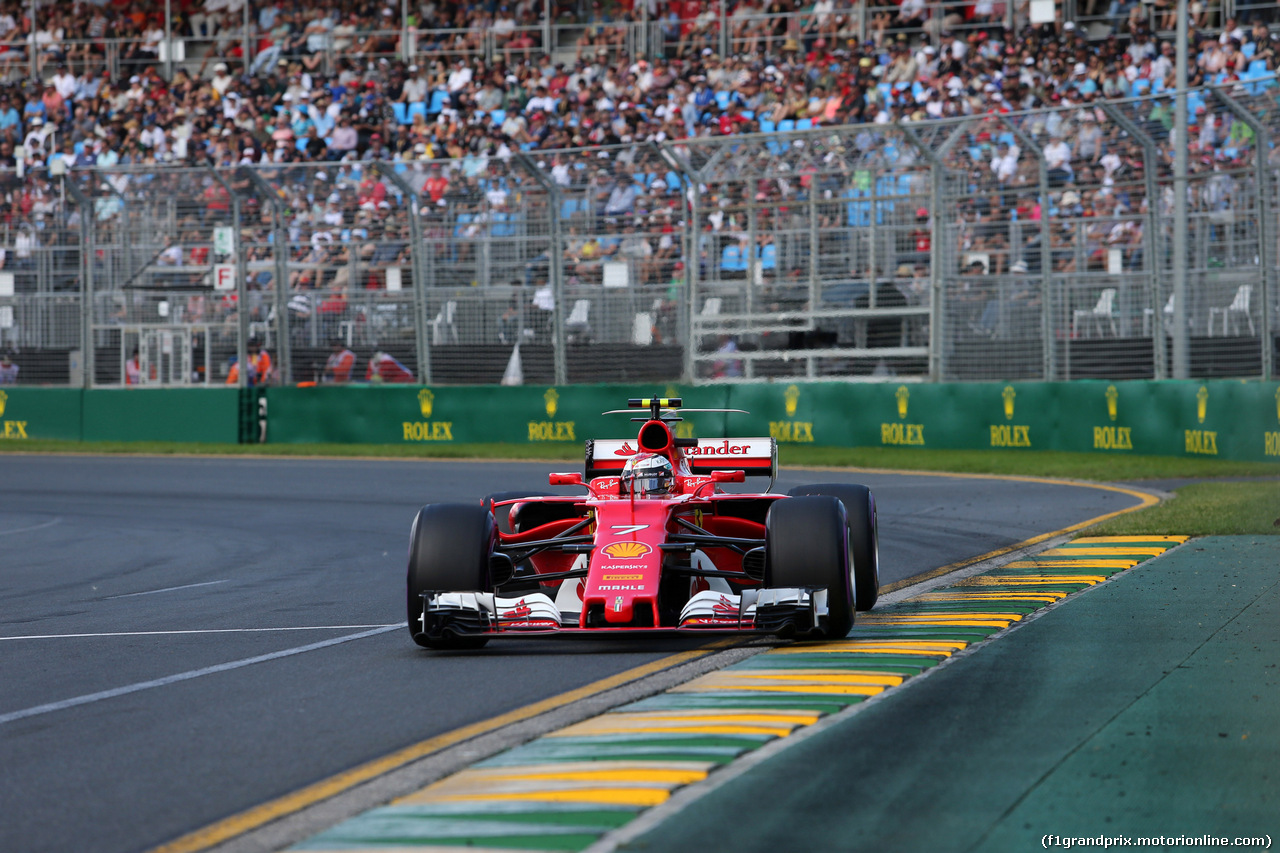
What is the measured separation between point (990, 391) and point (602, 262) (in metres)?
5.56

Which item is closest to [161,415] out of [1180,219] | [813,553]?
[1180,219]

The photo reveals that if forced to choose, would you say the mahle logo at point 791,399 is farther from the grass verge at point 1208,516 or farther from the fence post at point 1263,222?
the grass verge at point 1208,516

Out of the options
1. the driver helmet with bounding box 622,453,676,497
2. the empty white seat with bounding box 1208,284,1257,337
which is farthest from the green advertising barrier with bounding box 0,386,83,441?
the driver helmet with bounding box 622,453,676,497

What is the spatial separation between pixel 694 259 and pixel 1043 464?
5692mm

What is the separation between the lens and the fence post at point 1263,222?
1756cm

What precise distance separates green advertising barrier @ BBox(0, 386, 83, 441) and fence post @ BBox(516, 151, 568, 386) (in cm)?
902

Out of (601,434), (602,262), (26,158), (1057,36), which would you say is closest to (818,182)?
(602,262)

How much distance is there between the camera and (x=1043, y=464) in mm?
19203

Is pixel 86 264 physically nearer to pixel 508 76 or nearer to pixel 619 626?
pixel 508 76

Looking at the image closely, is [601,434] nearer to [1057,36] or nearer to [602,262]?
[602,262]

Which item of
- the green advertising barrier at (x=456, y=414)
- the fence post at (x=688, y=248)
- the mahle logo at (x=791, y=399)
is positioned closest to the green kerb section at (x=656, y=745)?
the fence post at (x=688, y=248)

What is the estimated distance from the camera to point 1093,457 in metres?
19.7

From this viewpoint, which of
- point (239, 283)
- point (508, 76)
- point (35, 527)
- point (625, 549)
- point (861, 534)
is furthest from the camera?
point (508, 76)

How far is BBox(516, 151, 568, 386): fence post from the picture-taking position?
73.6 feet
